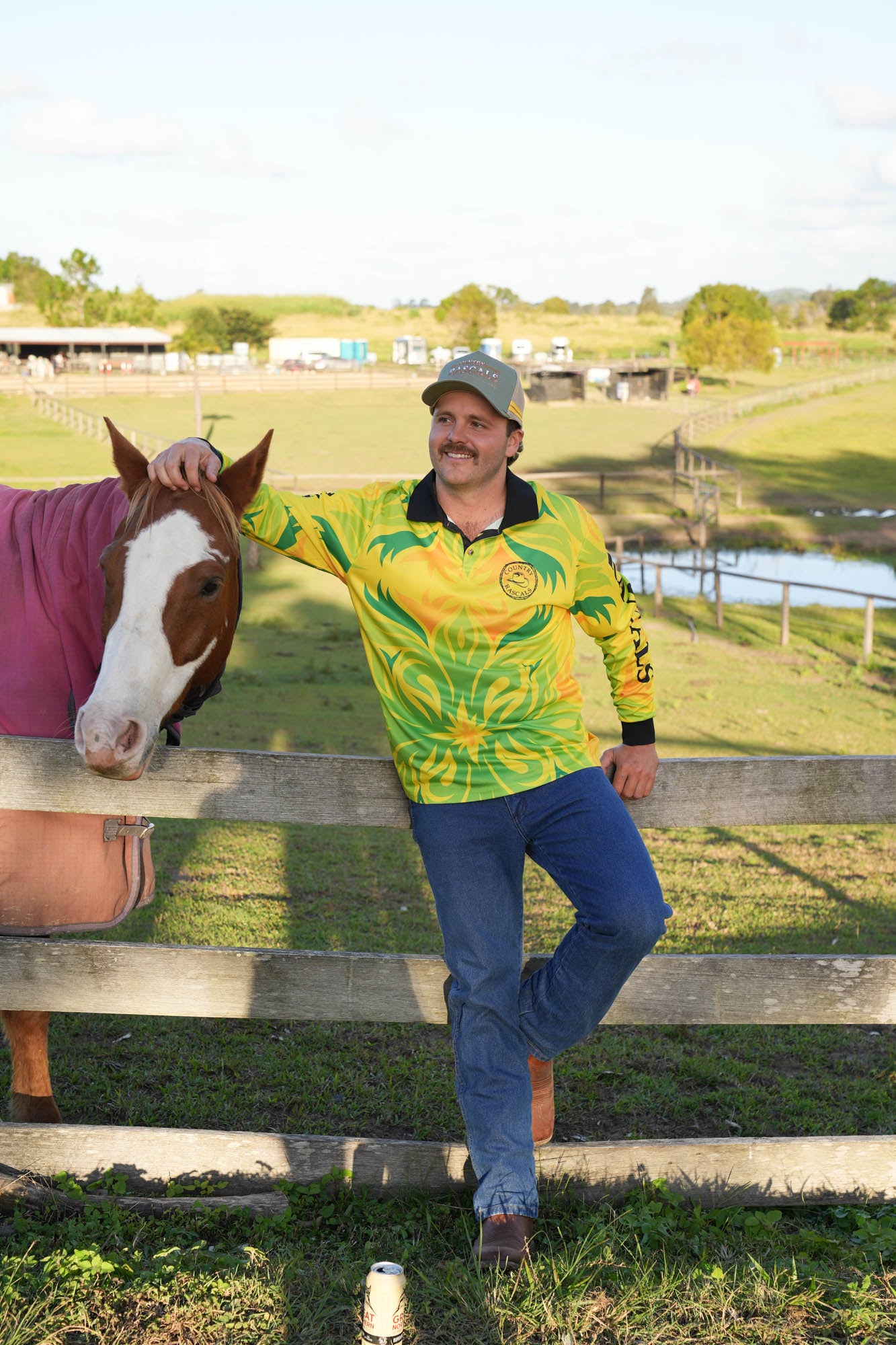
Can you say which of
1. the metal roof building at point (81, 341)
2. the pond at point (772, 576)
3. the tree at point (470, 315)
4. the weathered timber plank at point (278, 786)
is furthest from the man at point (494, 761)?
the tree at point (470, 315)

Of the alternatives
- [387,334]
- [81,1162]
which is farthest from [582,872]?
[387,334]

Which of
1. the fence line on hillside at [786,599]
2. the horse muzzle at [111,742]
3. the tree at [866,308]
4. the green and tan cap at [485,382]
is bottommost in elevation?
the fence line on hillside at [786,599]

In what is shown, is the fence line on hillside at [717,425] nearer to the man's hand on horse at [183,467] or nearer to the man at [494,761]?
the man at [494,761]

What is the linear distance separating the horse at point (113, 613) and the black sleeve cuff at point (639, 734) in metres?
1.08

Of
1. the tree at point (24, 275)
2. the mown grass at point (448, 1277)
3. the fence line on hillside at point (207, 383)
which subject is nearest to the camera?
the mown grass at point (448, 1277)

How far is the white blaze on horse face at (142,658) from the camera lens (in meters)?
2.53

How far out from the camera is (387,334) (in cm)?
10006

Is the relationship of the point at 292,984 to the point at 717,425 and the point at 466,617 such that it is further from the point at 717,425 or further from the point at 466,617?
the point at 717,425

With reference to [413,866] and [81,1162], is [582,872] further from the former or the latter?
[413,866]

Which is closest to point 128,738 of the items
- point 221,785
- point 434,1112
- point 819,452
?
point 221,785

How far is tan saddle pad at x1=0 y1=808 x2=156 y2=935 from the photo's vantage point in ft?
10.7

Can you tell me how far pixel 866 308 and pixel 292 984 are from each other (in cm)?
12544

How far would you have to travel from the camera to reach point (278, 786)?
3.08 meters

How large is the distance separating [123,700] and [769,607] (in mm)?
22402
